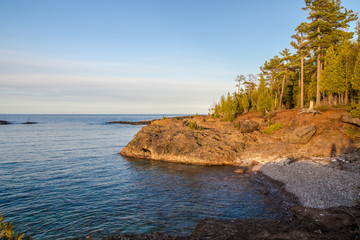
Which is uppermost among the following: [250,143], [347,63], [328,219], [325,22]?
[325,22]

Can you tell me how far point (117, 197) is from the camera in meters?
20.7

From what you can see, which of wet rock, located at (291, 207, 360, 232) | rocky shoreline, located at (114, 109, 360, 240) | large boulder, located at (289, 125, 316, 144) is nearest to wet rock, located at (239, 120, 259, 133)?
rocky shoreline, located at (114, 109, 360, 240)

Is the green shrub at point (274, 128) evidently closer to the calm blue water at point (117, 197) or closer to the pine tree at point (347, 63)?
the pine tree at point (347, 63)

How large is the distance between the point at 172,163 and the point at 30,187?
61.0ft

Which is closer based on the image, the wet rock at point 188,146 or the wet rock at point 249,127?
the wet rock at point 188,146

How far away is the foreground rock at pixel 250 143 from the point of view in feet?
101

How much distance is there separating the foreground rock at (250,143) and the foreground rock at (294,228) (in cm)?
1798

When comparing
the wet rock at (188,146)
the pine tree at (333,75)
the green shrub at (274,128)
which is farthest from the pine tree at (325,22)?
the wet rock at (188,146)

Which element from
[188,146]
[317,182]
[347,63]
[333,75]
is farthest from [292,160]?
[347,63]

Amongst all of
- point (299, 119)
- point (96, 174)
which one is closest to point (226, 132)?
point (299, 119)

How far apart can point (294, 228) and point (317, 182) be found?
10738 millimetres

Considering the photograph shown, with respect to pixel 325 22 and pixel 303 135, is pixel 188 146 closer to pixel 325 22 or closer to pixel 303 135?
pixel 303 135

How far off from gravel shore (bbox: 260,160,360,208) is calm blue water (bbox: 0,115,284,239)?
3266 mm

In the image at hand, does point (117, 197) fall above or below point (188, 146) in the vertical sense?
below
